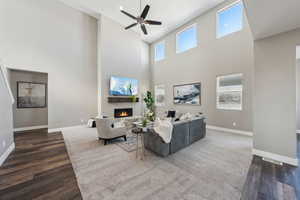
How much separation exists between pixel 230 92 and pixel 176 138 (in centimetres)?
356

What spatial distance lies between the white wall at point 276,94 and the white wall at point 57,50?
6810 millimetres

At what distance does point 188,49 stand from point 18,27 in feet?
24.6

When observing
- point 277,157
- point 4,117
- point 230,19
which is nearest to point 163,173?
point 277,157

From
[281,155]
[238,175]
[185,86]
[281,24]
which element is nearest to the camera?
[238,175]

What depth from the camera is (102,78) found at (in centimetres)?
622

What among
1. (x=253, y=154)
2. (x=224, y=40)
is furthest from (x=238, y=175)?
(x=224, y=40)

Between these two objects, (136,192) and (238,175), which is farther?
(238,175)

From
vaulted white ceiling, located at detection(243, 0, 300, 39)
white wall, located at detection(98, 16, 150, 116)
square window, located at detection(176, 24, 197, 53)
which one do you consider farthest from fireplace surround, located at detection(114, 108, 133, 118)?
vaulted white ceiling, located at detection(243, 0, 300, 39)

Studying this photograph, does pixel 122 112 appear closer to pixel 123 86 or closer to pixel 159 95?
pixel 123 86

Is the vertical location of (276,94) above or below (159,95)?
below

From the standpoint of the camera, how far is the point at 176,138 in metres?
3.08

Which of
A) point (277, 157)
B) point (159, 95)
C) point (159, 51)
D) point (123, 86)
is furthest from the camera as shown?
point (159, 51)

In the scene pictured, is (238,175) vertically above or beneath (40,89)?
beneath

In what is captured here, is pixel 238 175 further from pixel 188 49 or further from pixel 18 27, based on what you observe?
pixel 18 27
